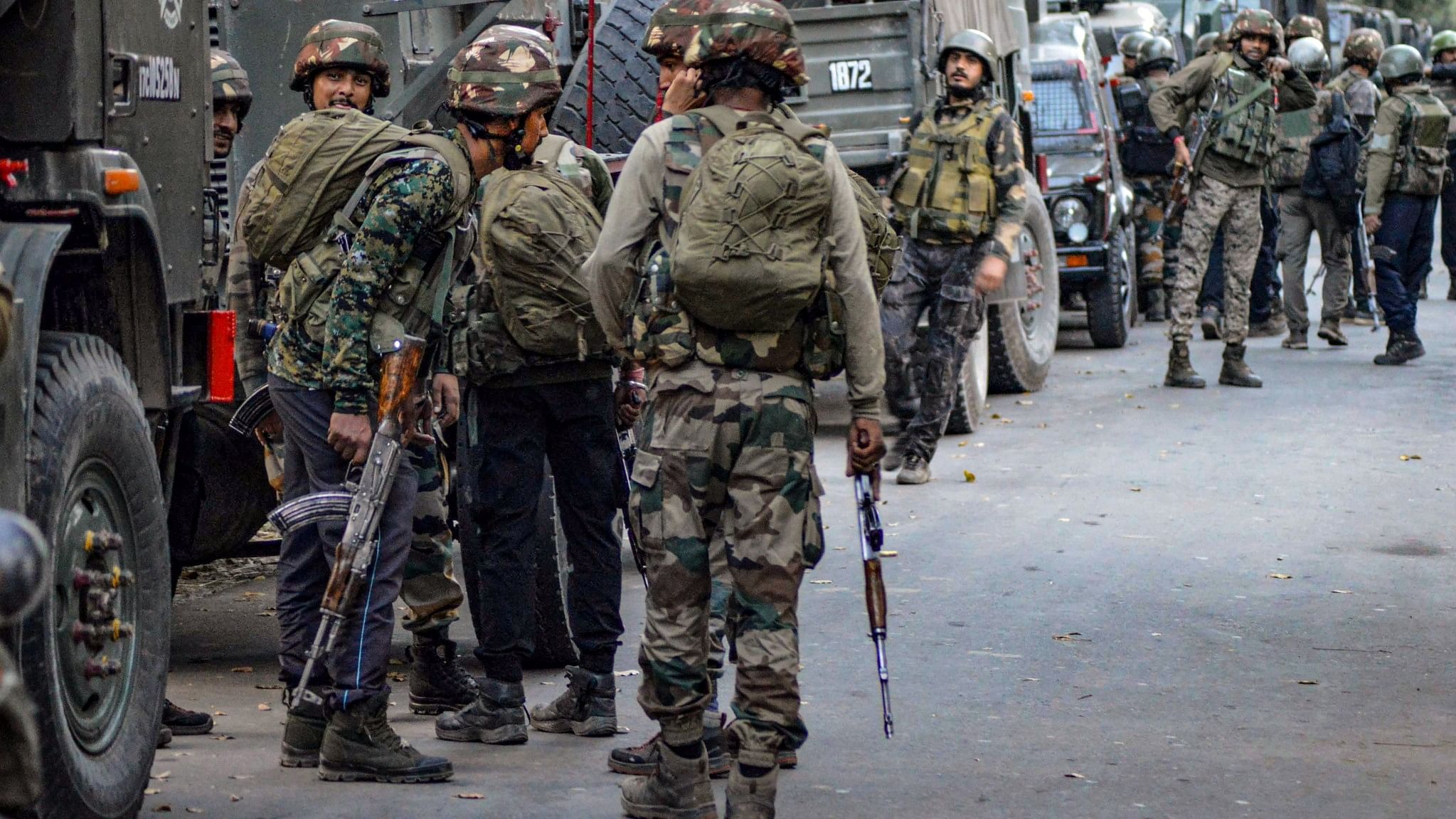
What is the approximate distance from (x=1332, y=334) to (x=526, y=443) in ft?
37.2

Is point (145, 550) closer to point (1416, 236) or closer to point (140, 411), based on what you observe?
point (140, 411)

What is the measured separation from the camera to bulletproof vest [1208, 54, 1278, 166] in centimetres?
1234

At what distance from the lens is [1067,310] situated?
18172mm

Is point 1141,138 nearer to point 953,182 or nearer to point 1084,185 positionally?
point 1084,185

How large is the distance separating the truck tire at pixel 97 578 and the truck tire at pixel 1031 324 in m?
8.37

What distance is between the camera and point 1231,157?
12.4 metres

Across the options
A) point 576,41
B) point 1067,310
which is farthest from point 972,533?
point 1067,310

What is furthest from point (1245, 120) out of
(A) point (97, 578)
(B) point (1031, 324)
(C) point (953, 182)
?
(A) point (97, 578)

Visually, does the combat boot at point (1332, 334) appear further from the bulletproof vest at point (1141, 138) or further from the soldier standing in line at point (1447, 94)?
the soldier standing in line at point (1447, 94)

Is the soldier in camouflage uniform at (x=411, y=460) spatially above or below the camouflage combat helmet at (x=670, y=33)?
below

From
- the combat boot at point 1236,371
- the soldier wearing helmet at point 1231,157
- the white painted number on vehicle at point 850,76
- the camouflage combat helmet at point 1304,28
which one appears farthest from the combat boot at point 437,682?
the camouflage combat helmet at point 1304,28

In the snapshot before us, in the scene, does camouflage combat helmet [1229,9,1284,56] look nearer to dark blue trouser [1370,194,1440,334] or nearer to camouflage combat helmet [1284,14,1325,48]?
dark blue trouser [1370,194,1440,334]

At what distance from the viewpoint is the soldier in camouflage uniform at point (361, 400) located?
4891mm

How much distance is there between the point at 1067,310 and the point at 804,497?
550 inches
